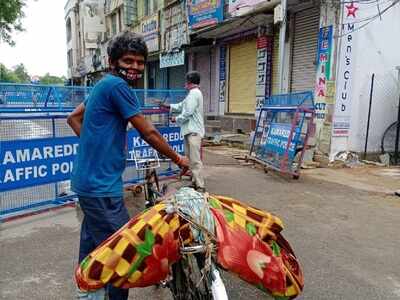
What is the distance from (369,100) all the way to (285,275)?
27.1 ft

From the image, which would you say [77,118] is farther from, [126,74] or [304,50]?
[304,50]

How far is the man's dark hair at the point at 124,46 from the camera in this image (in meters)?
2.21

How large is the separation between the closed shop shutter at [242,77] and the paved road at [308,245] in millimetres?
7136

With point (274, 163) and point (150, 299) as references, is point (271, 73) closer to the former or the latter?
point (274, 163)

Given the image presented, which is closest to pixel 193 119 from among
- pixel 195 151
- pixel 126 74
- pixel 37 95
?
pixel 195 151

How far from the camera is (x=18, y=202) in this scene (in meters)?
4.89

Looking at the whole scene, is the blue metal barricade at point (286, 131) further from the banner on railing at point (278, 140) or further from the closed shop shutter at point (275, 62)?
the closed shop shutter at point (275, 62)

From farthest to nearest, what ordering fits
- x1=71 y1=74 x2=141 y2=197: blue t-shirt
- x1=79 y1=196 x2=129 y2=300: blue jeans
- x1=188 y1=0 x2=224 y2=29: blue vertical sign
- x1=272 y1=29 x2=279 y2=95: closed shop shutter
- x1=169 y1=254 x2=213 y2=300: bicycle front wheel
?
x1=188 y1=0 x2=224 y2=29: blue vertical sign < x1=272 y1=29 x2=279 y2=95: closed shop shutter < x1=79 y1=196 x2=129 y2=300: blue jeans < x1=71 y1=74 x2=141 y2=197: blue t-shirt < x1=169 y1=254 x2=213 y2=300: bicycle front wheel

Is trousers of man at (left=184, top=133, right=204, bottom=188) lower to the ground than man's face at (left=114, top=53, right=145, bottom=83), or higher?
lower

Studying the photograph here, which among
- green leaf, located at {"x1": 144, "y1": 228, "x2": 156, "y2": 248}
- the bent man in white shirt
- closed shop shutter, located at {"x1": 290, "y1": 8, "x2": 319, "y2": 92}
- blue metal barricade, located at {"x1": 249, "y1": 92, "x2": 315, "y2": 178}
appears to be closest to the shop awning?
closed shop shutter, located at {"x1": 290, "y1": 8, "x2": 319, "y2": 92}

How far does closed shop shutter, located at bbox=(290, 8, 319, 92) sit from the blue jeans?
29.2ft

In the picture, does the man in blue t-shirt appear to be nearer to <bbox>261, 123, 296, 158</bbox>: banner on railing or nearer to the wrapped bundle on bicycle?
the wrapped bundle on bicycle

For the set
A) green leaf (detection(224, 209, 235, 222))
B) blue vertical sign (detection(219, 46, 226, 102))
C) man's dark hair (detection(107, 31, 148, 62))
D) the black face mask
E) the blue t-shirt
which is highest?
blue vertical sign (detection(219, 46, 226, 102))

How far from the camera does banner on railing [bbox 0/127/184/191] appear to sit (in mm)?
4543
